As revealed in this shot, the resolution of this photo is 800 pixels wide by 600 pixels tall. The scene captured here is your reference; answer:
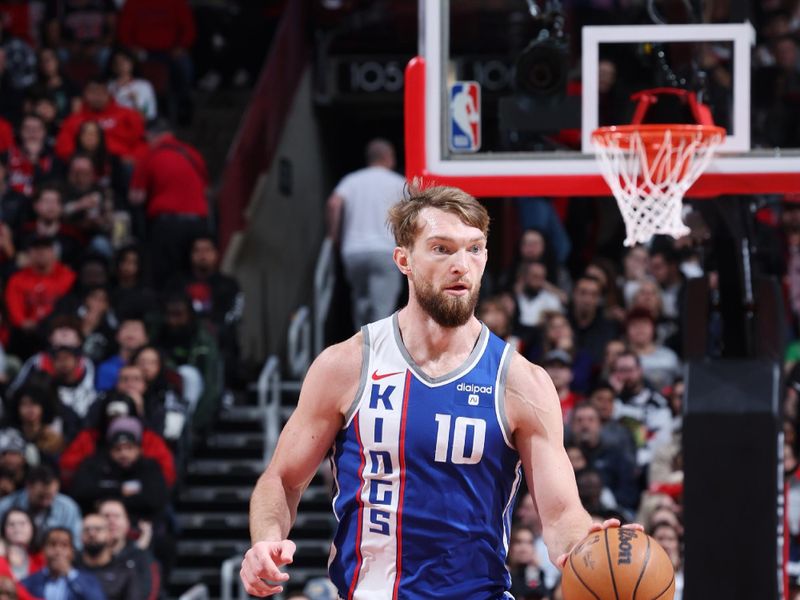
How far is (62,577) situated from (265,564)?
5.72 m

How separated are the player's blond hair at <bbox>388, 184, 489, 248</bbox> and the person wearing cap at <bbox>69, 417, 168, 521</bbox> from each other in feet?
20.5

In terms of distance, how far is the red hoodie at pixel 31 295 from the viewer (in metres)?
13.0

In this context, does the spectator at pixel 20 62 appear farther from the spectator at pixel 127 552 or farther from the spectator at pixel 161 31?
the spectator at pixel 127 552

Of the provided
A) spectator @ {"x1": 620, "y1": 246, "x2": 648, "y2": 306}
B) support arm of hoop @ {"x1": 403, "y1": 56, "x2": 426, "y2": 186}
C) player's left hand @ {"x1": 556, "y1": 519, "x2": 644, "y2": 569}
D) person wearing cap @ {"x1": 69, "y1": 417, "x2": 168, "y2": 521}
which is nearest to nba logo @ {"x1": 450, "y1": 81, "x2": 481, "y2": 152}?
support arm of hoop @ {"x1": 403, "y1": 56, "x2": 426, "y2": 186}

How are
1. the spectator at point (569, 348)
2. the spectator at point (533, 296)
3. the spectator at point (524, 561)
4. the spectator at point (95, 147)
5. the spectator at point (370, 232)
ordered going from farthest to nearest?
the spectator at point (95, 147) → the spectator at point (370, 232) → the spectator at point (533, 296) → the spectator at point (569, 348) → the spectator at point (524, 561)

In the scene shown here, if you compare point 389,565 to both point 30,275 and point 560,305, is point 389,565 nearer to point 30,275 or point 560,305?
point 560,305

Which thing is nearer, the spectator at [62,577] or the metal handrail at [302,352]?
the spectator at [62,577]

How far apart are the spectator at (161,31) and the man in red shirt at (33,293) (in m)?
3.69

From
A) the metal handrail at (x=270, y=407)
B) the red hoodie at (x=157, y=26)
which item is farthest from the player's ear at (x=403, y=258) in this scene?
the red hoodie at (x=157, y=26)

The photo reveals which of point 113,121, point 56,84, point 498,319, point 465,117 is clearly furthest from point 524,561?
point 56,84

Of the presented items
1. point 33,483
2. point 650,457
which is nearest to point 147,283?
point 33,483

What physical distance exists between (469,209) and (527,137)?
3137 mm

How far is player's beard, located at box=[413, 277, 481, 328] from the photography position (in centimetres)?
508

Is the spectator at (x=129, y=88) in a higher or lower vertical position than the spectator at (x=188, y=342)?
higher
